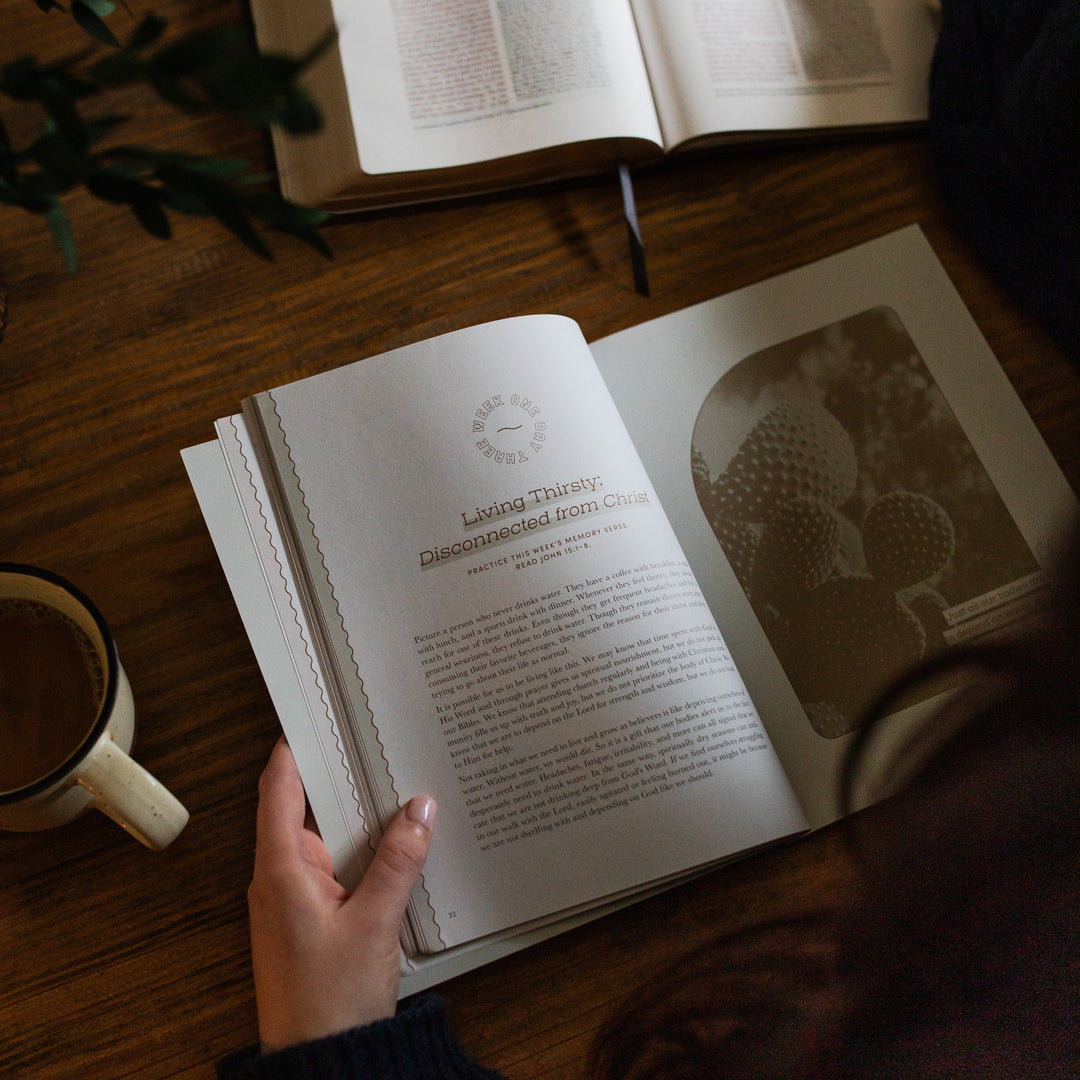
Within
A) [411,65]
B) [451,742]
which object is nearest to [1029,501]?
[451,742]

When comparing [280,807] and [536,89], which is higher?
[536,89]

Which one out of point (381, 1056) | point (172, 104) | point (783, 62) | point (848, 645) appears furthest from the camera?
point (783, 62)

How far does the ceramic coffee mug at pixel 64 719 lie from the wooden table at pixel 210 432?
2.0 inches

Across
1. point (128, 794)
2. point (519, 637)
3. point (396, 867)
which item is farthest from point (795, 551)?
point (128, 794)

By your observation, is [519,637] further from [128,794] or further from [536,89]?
[536,89]

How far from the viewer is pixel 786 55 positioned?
2.09 ft

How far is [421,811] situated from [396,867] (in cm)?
3

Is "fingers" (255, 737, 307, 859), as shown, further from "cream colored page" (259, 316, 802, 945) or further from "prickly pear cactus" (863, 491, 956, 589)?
"prickly pear cactus" (863, 491, 956, 589)

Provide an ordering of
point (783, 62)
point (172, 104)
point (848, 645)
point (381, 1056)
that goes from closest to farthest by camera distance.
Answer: point (172, 104)
point (381, 1056)
point (848, 645)
point (783, 62)

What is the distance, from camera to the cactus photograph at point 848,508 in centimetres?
53

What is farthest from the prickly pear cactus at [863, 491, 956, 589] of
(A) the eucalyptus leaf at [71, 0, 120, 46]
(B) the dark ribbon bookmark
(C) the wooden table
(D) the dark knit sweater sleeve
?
(A) the eucalyptus leaf at [71, 0, 120, 46]

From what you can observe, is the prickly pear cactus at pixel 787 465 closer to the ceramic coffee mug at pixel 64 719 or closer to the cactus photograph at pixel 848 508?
the cactus photograph at pixel 848 508

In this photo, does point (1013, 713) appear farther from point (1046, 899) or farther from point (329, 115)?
point (329, 115)

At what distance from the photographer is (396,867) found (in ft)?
1.46
